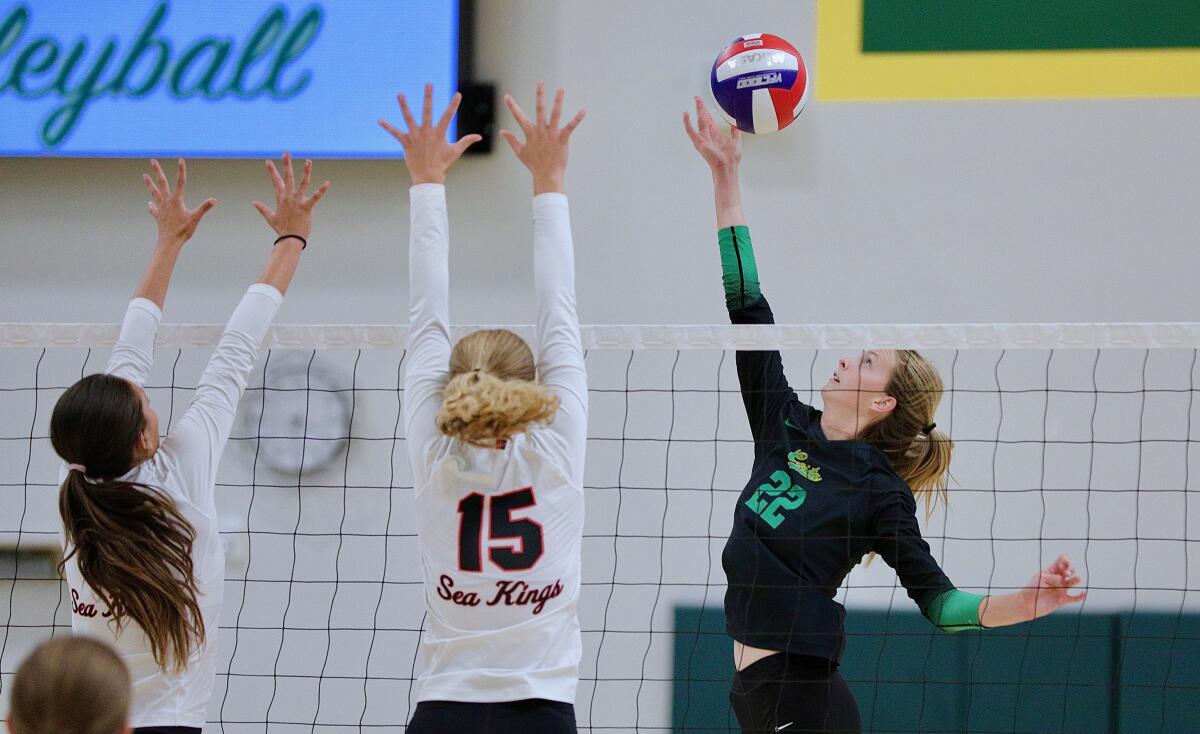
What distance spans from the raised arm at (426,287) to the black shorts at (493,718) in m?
0.47

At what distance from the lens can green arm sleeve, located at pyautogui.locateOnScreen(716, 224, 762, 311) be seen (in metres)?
3.11

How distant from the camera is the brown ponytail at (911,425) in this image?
322 centimetres

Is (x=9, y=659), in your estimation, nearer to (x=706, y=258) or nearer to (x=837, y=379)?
(x=706, y=258)

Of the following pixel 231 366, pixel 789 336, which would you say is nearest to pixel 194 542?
pixel 231 366

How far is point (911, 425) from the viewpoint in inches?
127

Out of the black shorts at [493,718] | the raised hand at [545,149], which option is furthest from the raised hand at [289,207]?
the black shorts at [493,718]

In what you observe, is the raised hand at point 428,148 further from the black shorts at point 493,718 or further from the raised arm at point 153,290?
the black shorts at point 493,718

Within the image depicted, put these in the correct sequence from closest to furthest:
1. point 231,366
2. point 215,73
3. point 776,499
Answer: point 231,366 < point 776,499 < point 215,73

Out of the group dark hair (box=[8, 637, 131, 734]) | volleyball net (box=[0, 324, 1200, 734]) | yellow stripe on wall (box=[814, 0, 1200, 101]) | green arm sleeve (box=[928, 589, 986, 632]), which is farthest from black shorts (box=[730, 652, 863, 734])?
yellow stripe on wall (box=[814, 0, 1200, 101])

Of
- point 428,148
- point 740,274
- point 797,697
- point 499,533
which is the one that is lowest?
point 797,697

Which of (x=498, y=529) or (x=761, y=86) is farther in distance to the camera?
(x=761, y=86)

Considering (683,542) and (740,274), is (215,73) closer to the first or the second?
(683,542)

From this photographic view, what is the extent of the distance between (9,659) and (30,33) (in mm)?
2936

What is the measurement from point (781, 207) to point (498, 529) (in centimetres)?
343
